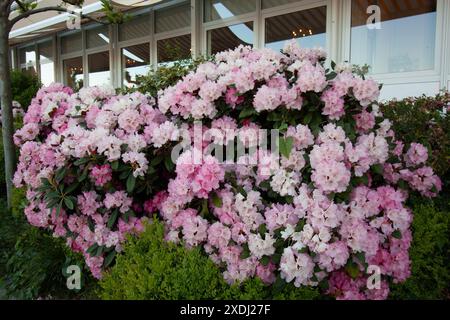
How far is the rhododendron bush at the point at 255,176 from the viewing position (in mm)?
1730

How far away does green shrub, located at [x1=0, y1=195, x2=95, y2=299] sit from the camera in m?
2.44

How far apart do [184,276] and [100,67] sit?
1116cm

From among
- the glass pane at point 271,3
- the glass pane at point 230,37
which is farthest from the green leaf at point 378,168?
the glass pane at point 230,37

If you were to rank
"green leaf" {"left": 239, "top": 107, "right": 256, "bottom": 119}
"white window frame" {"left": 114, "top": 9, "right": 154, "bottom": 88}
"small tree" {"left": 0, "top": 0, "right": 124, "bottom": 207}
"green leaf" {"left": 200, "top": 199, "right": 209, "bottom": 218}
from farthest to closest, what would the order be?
1. "white window frame" {"left": 114, "top": 9, "right": 154, "bottom": 88}
2. "small tree" {"left": 0, "top": 0, "right": 124, "bottom": 207}
3. "green leaf" {"left": 239, "top": 107, "right": 256, "bottom": 119}
4. "green leaf" {"left": 200, "top": 199, "right": 209, "bottom": 218}

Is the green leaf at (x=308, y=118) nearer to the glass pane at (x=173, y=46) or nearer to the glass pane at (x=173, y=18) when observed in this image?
the glass pane at (x=173, y=46)

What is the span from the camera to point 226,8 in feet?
26.0

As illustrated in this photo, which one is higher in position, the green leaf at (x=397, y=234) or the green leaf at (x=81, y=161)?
the green leaf at (x=81, y=161)

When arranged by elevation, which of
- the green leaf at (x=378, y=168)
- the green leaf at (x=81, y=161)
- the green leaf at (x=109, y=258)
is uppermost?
the green leaf at (x=81, y=161)

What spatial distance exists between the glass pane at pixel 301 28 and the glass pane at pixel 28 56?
35.4ft

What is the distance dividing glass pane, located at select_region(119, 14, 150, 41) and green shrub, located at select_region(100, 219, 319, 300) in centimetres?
880

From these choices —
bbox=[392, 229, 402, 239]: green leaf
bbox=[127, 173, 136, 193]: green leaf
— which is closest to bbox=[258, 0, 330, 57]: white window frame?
bbox=[392, 229, 402, 239]: green leaf

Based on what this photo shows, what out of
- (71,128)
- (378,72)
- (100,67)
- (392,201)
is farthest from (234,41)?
(392,201)

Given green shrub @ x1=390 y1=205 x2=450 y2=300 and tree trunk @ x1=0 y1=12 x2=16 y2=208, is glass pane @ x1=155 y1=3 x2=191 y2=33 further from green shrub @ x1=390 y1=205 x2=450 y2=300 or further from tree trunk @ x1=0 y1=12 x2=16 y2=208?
green shrub @ x1=390 y1=205 x2=450 y2=300

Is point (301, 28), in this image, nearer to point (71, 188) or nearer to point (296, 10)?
point (296, 10)
